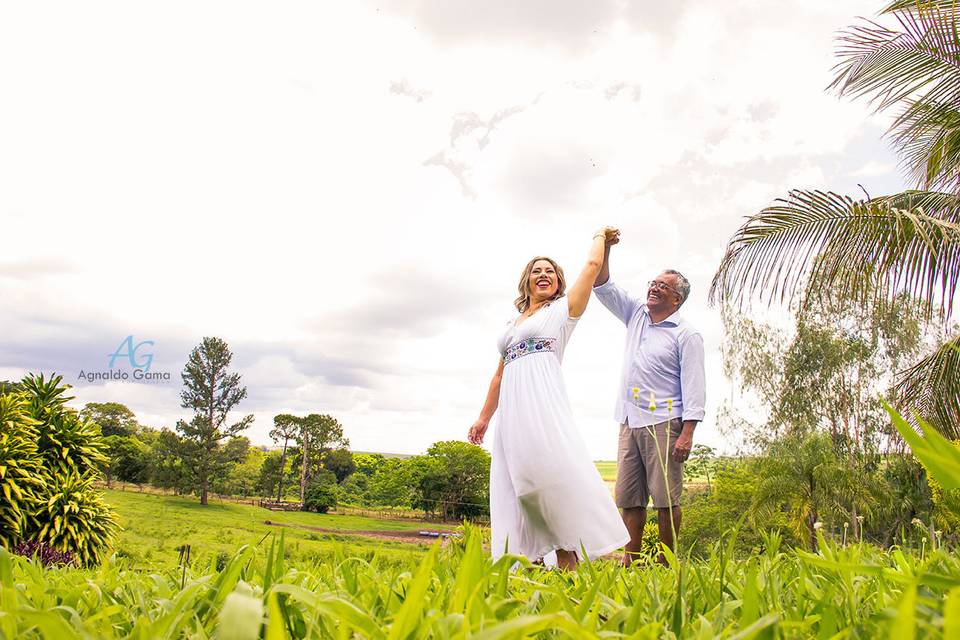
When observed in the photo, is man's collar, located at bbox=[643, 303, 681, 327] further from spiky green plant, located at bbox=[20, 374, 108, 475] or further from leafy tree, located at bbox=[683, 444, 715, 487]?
leafy tree, located at bbox=[683, 444, 715, 487]

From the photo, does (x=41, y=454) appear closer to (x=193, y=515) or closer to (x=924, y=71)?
(x=924, y=71)

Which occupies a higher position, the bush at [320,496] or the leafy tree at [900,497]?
the leafy tree at [900,497]

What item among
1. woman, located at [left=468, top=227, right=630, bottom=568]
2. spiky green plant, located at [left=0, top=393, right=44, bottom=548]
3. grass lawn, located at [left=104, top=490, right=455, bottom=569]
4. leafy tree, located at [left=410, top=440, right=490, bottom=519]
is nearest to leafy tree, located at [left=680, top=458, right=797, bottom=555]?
grass lawn, located at [left=104, top=490, right=455, bottom=569]

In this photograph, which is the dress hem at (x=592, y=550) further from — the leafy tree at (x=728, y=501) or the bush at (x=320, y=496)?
the bush at (x=320, y=496)

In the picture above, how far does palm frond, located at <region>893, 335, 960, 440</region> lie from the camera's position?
20.1 feet

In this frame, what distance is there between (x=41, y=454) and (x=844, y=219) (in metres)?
8.10

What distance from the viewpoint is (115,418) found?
50.6 metres

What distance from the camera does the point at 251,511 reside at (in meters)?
43.7

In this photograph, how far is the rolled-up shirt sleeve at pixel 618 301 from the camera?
16.1 ft

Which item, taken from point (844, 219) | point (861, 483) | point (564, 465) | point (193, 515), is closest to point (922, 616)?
point (564, 465)

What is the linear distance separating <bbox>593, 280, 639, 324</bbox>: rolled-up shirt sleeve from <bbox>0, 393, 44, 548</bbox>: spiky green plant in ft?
18.4

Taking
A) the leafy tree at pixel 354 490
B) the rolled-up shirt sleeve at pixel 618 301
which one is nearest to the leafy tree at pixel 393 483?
the leafy tree at pixel 354 490

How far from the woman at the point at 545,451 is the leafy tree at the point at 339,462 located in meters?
48.8

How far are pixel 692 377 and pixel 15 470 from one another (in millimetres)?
6165
